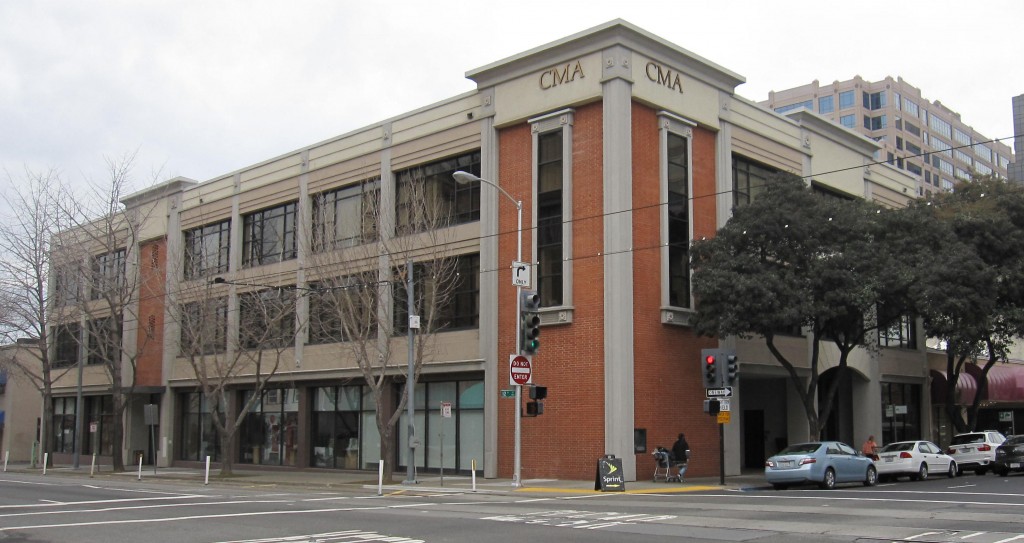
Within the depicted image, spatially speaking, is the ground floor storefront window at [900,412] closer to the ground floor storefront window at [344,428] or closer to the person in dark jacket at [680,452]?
the person in dark jacket at [680,452]

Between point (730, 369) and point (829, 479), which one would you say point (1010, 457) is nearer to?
point (829, 479)

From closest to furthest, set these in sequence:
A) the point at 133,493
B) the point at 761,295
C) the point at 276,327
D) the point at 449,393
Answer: the point at 133,493 → the point at 761,295 → the point at 449,393 → the point at 276,327

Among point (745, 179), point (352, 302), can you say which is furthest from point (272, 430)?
point (745, 179)

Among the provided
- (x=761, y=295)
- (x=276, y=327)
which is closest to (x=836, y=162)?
(x=761, y=295)

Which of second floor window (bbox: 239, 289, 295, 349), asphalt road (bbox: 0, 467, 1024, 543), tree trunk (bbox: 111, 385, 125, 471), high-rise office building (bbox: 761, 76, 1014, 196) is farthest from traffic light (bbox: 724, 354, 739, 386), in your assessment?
high-rise office building (bbox: 761, 76, 1014, 196)

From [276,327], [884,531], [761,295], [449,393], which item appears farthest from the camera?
[276,327]

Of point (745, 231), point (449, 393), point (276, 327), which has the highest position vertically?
point (745, 231)

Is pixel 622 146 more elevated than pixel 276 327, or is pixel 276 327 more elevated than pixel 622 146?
pixel 622 146

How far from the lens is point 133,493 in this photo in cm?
2806

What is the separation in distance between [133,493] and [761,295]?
1939 centimetres

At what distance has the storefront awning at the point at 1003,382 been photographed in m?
47.4

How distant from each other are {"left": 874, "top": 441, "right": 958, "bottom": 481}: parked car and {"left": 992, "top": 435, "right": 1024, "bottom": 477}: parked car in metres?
1.67

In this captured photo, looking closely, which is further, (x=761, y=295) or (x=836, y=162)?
(x=836, y=162)

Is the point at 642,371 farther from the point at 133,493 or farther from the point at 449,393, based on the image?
the point at 133,493
